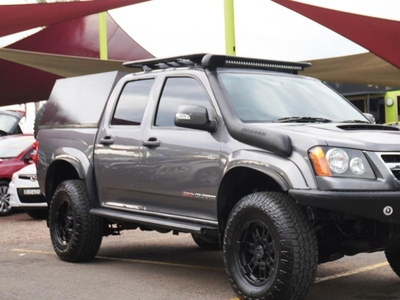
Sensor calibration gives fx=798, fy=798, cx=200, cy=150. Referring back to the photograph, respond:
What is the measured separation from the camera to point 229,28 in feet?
50.7

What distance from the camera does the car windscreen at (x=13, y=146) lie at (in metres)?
14.9

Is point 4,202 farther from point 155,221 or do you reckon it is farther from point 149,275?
point 155,221

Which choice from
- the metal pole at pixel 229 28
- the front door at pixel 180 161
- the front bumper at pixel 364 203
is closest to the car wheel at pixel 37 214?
the metal pole at pixel 229 28

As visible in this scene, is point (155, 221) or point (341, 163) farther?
point (155, 221)

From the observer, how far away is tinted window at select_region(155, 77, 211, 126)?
6707 mm

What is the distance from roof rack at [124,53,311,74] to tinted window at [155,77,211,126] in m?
0.18

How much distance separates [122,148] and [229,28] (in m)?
8.56

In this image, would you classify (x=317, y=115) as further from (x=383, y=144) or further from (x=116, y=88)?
(x=116, y=88)

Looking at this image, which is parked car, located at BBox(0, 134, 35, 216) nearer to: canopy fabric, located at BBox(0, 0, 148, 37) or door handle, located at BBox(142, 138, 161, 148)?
canopy fabric, located at BBox(0, 0, 148, 37)

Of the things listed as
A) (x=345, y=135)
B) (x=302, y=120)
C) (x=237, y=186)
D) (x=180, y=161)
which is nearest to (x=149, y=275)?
(x=180, y=161)

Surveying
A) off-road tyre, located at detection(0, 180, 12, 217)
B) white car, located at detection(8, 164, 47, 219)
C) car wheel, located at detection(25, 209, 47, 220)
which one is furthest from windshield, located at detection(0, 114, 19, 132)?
white car, located at detection(8, 164, 47, 219)

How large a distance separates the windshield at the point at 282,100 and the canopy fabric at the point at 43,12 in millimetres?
7755

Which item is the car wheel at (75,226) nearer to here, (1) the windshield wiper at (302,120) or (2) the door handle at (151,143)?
(2) the door handle at (151,143)

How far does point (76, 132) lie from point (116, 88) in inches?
25.9
